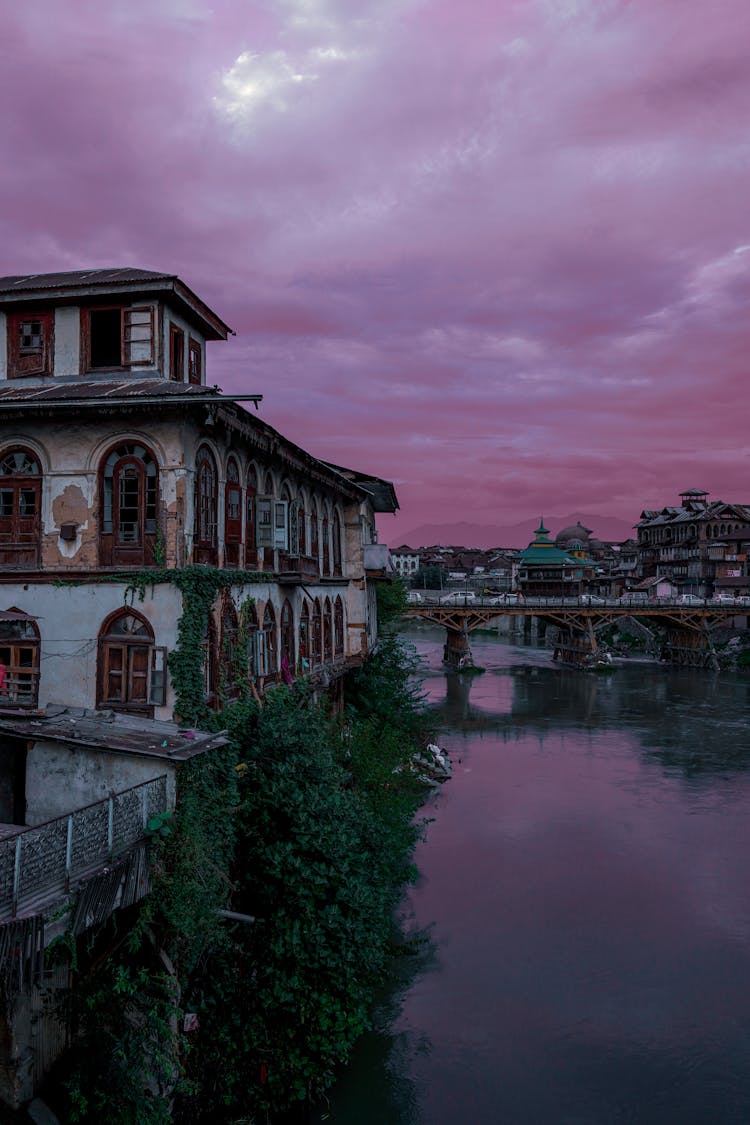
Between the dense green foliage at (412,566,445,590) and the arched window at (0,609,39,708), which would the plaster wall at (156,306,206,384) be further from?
the dense green foliage at (412,566,445,590)

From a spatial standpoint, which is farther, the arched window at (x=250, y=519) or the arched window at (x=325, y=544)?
the arched window at (x=325, y=544)

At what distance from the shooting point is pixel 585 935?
2116cm

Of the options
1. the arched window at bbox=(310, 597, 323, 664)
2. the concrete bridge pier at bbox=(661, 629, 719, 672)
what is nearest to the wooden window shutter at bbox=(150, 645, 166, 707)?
the arched window at bbox=(310, 597, 323, 664)

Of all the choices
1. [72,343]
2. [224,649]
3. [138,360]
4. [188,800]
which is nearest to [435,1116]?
[188,800]

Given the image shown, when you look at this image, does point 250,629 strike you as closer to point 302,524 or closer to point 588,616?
point 302,524

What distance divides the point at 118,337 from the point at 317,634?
1274cm

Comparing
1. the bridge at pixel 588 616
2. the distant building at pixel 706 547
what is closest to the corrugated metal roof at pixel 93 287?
the bridge at pixel 588 616

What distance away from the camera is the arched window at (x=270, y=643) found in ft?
75.4

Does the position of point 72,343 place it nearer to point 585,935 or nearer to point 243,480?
point 243,480

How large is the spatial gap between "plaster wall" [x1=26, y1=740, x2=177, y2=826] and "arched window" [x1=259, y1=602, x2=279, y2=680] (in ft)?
27.6

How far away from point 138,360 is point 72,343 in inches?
75.9

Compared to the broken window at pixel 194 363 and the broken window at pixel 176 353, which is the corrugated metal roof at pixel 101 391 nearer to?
the broken window at pixel 176 353

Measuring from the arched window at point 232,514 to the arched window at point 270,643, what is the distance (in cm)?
251

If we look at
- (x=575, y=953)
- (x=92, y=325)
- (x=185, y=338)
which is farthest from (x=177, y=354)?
(x=575, y=953)
